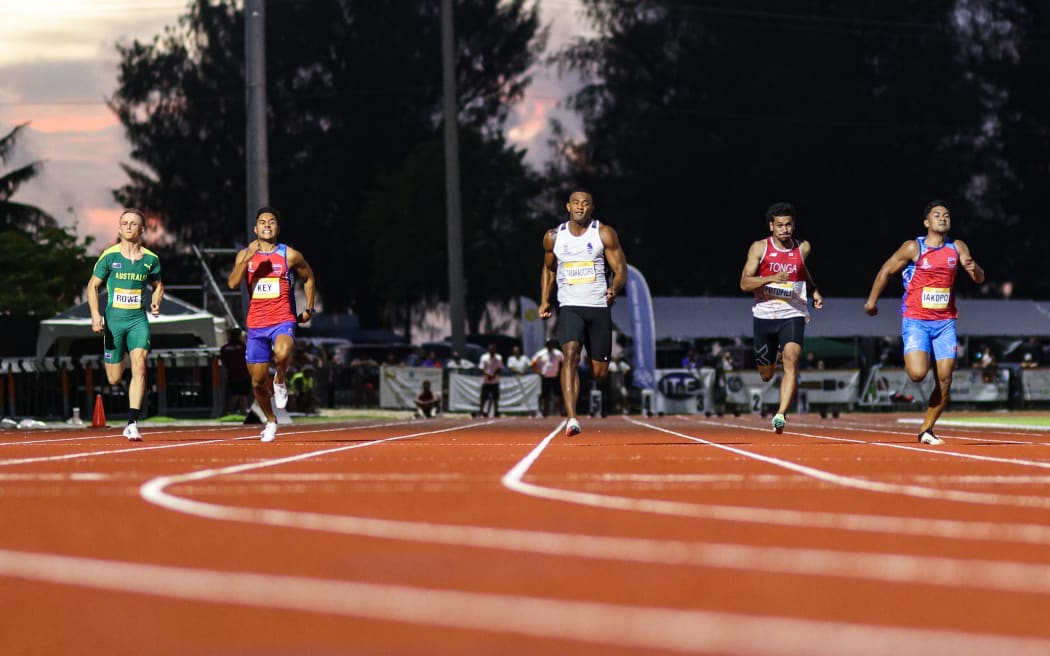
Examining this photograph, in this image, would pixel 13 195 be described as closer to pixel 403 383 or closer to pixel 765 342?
pixel 403 383

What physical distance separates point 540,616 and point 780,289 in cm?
1132

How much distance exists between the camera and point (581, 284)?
48.0ft

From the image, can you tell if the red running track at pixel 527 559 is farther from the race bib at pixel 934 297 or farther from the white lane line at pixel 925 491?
the race bib at pixel 934 297

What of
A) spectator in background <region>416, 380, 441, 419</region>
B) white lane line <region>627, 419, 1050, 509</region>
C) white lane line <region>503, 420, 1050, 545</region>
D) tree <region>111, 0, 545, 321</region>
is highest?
tree <region>111, 0, 545, 321</region>

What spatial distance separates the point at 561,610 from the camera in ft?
14.2

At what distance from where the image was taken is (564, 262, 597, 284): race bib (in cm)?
1456

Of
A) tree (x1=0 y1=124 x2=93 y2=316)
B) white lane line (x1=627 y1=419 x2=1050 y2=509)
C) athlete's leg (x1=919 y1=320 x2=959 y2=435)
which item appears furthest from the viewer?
tree (x1=0 y1=124 x2=93 y2=316)

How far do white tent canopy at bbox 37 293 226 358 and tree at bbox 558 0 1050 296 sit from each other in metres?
32.7

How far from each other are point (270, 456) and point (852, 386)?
29.2 meters

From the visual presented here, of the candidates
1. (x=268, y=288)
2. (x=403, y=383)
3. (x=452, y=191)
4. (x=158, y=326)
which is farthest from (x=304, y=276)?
(x=452, y=191)

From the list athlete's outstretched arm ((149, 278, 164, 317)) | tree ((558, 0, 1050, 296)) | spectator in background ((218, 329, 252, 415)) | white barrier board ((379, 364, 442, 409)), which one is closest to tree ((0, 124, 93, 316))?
tree ((558, 0, 1050, 296))

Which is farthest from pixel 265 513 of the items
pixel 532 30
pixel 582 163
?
pixel 532 30

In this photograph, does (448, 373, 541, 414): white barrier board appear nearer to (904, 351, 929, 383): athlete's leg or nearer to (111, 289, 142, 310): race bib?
(111, 289, 142, 310): race bib

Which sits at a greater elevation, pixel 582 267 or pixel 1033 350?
pixel 582 267
